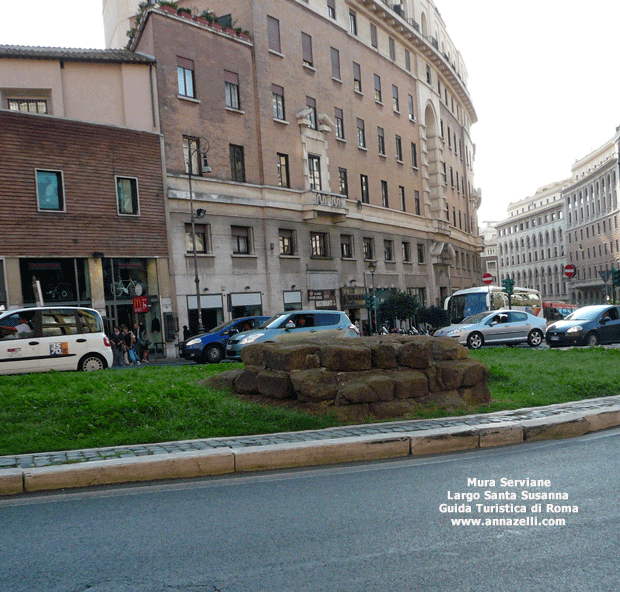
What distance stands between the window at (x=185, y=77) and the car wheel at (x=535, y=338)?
60.0 feet

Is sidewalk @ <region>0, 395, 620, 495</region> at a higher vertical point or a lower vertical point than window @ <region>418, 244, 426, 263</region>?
lower

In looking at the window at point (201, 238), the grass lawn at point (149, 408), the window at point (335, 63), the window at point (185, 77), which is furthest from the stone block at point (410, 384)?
the window at point (335, 63)

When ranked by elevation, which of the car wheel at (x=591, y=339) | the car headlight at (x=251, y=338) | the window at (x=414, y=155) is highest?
the window at (x=414, y=155)

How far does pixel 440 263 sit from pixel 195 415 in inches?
1685

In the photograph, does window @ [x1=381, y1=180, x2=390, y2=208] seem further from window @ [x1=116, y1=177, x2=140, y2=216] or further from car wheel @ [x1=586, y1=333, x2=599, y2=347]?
car wheel @ [x1=586, y1=333, x2=599, y2=347]

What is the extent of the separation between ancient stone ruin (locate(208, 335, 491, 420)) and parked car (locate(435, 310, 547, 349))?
1560cm

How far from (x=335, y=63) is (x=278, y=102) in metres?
6.58

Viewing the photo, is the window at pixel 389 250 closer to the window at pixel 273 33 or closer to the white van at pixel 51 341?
the window at pixel 273 33

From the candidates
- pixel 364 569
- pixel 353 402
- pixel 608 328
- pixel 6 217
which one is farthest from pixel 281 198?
pixel 364 569

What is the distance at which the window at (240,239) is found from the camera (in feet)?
101

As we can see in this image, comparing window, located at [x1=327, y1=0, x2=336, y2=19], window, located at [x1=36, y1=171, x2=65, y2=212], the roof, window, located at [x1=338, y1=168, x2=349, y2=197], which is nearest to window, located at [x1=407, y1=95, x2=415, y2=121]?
window, located at [x1=327, y1=0, x2=336, y2=19]

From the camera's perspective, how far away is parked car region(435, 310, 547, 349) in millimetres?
24734

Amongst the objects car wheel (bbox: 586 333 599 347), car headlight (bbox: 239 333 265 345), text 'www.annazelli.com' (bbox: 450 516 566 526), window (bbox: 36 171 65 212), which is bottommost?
car wheel (bbox: 586 333 599 347)

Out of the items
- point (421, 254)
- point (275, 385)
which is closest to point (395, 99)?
point (421, 254)
